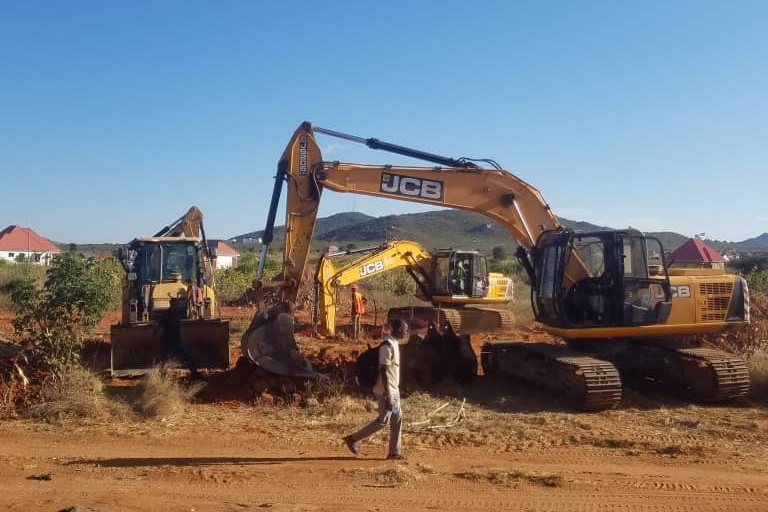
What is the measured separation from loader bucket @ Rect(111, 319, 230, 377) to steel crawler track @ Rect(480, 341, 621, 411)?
4760 mm

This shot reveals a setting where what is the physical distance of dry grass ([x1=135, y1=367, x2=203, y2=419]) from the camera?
1016cm

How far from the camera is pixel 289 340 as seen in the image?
11461mm

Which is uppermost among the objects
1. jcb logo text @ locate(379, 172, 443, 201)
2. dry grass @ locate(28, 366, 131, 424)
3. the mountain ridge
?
the mountain ridge

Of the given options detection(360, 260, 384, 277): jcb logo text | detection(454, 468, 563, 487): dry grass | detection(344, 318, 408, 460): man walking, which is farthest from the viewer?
detection(360, 260, 384, 277): jcb logo text

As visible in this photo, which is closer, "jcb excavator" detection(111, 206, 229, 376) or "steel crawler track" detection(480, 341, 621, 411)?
"steel crawler track" detection(480, 341, 621, 411)

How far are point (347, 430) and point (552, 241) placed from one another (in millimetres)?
4616

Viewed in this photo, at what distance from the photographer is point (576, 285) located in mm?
11742

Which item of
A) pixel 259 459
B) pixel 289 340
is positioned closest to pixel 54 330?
pixel 289 340

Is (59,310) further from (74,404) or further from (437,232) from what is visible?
(437,232)

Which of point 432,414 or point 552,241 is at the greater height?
point 552,241

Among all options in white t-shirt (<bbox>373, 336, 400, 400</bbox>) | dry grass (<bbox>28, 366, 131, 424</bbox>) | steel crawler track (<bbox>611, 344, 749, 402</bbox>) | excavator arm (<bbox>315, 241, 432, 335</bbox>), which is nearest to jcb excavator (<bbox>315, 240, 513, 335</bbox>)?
excavator arm (<bbox>315, 241, 432, 335</bbox>)

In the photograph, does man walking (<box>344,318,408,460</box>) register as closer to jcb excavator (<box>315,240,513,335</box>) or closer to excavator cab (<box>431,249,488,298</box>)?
jcb excavator (<box>315,240,513,335</box>)

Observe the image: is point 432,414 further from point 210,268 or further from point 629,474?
point 210,268

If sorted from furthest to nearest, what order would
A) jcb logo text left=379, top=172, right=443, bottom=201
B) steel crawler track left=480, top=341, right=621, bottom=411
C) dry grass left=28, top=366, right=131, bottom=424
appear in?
jcb logo text left=379, top=172, right=443, bottom=201
steel crawler track left=480, top=341, right=621, bottom=411
dry grass left=28, top=366, right=131, bottom=424
